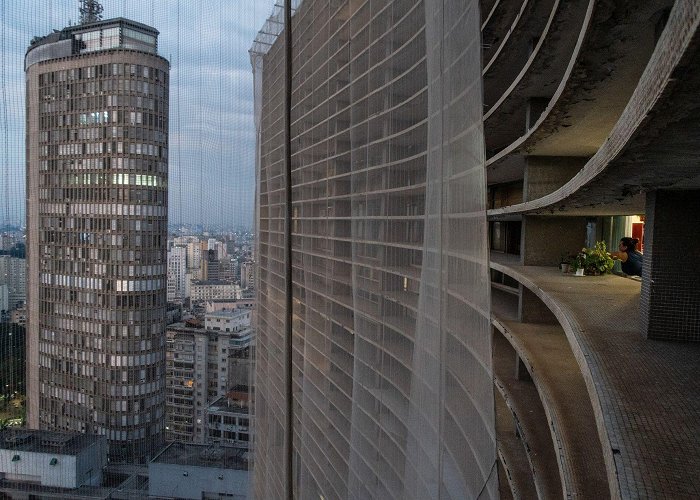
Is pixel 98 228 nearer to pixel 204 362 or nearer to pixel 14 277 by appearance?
pixel 14 277

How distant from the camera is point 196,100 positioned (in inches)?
98.0

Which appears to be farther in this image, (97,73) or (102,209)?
(102,209)

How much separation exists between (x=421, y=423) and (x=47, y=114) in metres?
4.04

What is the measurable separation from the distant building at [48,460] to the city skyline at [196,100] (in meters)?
1.75

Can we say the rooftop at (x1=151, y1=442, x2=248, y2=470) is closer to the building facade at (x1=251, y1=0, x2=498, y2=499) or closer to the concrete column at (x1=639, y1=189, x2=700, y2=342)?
the building facade at (x1=251, y1=0, x2=498, y2=499)

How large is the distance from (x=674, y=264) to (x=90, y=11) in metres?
3.33

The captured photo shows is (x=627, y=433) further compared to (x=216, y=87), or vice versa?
(x=216, y=87)

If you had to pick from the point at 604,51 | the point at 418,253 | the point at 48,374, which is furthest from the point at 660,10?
the point at 48,374

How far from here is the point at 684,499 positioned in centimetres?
124

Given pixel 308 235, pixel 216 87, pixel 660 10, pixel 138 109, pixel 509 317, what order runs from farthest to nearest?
pixel 509 317 → pixel 138 109 → pixel 216 87 → pixel 308 235 → pixel 660 10

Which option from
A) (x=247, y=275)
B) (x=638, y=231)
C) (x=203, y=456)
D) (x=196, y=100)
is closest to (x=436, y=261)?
(x=247, y=275)

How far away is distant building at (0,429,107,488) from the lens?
3340mm

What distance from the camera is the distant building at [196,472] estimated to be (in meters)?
3.77

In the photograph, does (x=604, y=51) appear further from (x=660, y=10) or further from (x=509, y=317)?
(x=509, y=317)
